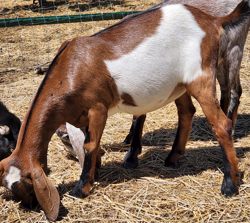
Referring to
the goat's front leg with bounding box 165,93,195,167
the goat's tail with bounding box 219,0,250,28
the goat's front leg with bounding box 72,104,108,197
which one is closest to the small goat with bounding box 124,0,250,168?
the goat's front leg with bounding box 165,93,195,167

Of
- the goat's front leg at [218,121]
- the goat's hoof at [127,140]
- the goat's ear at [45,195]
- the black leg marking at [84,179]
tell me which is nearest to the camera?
the goat's ear at [45,195]

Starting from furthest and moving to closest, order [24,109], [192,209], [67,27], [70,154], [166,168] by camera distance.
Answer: [67,27] < [24,109] < [70,154] < [166,168] < [192,209]

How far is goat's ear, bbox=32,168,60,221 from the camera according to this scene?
3.77 meters

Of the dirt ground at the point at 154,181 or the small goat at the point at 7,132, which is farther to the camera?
the small goat at the point at 7,132

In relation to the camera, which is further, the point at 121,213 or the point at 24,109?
the point at 24,109

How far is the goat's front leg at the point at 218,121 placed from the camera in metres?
4.03

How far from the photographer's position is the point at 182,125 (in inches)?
187

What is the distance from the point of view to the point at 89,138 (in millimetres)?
4121

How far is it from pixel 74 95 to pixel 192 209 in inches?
50.4

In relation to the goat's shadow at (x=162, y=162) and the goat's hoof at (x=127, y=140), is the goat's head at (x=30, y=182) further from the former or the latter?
the goat's hoof at (x=127, y=140)

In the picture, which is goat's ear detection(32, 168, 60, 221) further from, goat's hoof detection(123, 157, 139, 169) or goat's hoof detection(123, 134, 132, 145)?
goat's hoof detection(123, 134, 132, 145)

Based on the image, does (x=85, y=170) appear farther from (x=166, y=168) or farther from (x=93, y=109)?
(x=166, y=168)

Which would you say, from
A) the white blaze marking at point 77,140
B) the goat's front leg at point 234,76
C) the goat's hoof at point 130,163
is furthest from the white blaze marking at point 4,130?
the goat's front leg at point 234,76

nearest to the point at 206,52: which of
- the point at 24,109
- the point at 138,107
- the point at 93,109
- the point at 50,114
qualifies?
the point at 138,107
